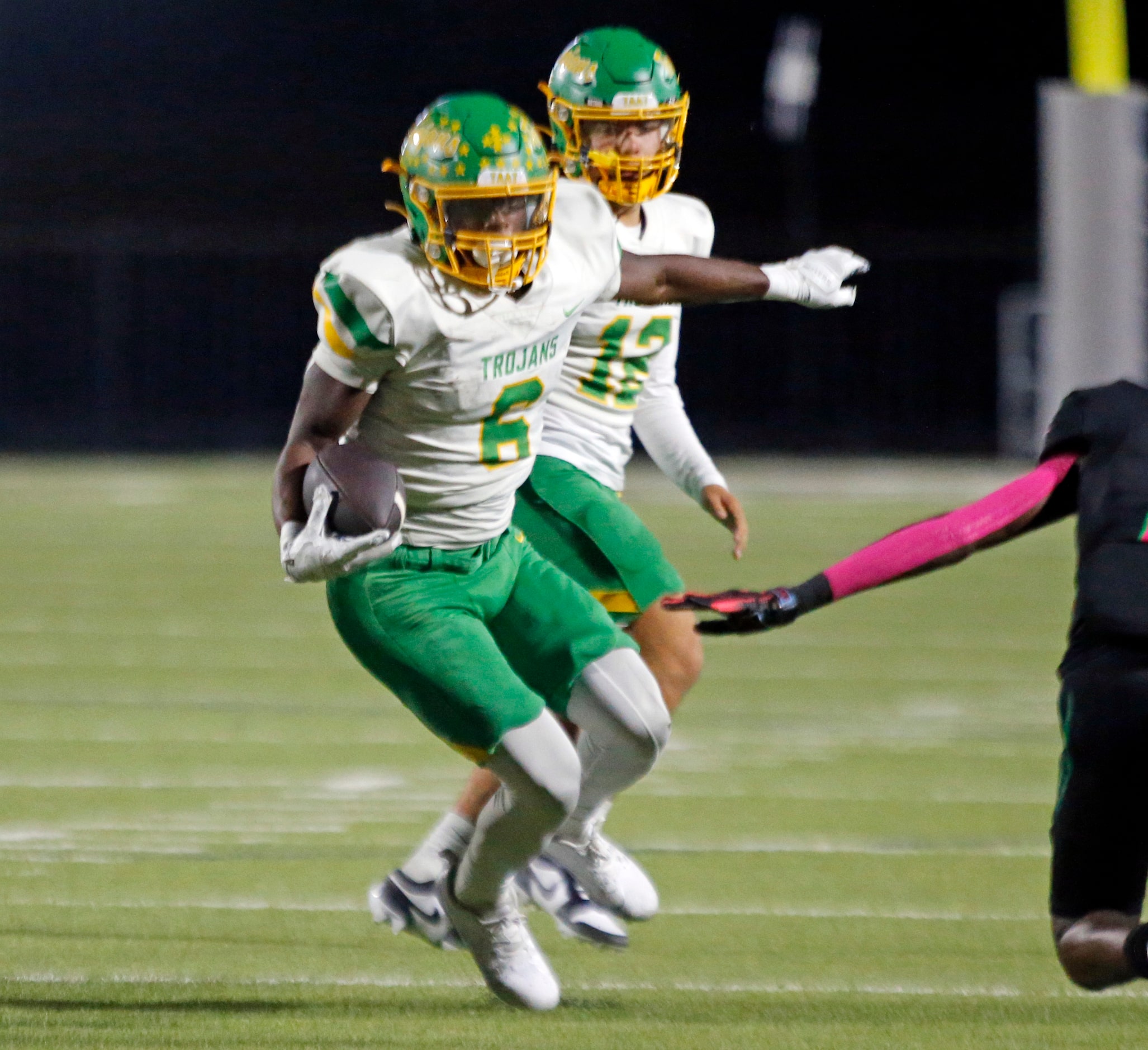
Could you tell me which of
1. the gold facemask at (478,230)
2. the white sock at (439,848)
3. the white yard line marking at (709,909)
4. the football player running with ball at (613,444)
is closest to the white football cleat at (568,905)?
the football player running with ball at (613,444)

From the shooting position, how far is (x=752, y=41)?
18.1 meters

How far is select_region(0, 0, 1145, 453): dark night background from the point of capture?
1692 cm

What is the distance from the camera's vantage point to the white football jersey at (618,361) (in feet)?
13.6

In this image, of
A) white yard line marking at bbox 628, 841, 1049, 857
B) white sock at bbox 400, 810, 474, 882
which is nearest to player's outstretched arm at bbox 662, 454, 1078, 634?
white sock at bbox 400, 810, 474, 882

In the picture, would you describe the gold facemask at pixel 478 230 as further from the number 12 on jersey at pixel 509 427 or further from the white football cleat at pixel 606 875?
the white football cleat at pixel 606 875

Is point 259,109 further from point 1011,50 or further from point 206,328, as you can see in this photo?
point 1011,50

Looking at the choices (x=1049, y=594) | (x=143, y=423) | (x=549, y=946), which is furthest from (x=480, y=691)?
(x=143, y=423)

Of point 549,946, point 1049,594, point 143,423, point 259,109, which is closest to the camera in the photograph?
point 549,946

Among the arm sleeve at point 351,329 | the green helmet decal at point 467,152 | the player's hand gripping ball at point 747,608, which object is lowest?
the player's hand gripping ball at point 747,608

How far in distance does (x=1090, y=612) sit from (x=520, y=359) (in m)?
1.06

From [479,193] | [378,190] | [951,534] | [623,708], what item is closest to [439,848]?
[623,708]

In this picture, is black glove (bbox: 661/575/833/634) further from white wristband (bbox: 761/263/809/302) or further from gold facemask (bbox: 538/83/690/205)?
gold facemask (bbox: 538/83/690/205)

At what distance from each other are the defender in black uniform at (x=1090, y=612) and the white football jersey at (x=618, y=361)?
1.34 metres

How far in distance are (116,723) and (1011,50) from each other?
13804 mm
